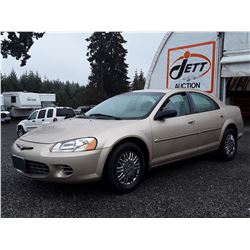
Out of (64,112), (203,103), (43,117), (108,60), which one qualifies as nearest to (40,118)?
(43,117)

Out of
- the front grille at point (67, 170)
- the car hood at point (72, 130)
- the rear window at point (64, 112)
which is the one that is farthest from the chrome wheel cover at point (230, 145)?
the rear window at point (64, 112)

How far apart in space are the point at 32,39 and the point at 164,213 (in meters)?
24.1

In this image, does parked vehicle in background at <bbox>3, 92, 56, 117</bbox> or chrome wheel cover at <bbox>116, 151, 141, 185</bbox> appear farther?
parked vehicle in background at <bbox>3, 92, 56, 117</bbox>

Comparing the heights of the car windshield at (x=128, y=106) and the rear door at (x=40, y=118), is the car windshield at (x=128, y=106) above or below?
above

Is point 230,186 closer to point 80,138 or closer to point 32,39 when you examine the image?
point 80,138

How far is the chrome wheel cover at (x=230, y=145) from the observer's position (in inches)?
218

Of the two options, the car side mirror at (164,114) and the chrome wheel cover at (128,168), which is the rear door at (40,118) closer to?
the car side mirror at (164,114)

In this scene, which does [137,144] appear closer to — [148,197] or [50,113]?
[148,197]

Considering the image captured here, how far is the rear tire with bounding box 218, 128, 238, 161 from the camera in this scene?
5.45 meters

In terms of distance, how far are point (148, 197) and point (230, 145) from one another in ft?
8.75

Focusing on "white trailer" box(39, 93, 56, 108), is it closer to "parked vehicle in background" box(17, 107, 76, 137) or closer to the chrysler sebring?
"parked vehicle in background" box(17, 107, 76, 137)

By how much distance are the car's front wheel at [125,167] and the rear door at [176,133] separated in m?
0.33

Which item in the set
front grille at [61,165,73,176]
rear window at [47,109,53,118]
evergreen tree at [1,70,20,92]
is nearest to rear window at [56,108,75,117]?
rear window at [47,109,53,118]

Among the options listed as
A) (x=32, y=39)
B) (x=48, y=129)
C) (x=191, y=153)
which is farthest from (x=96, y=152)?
(x=32, y=39)
